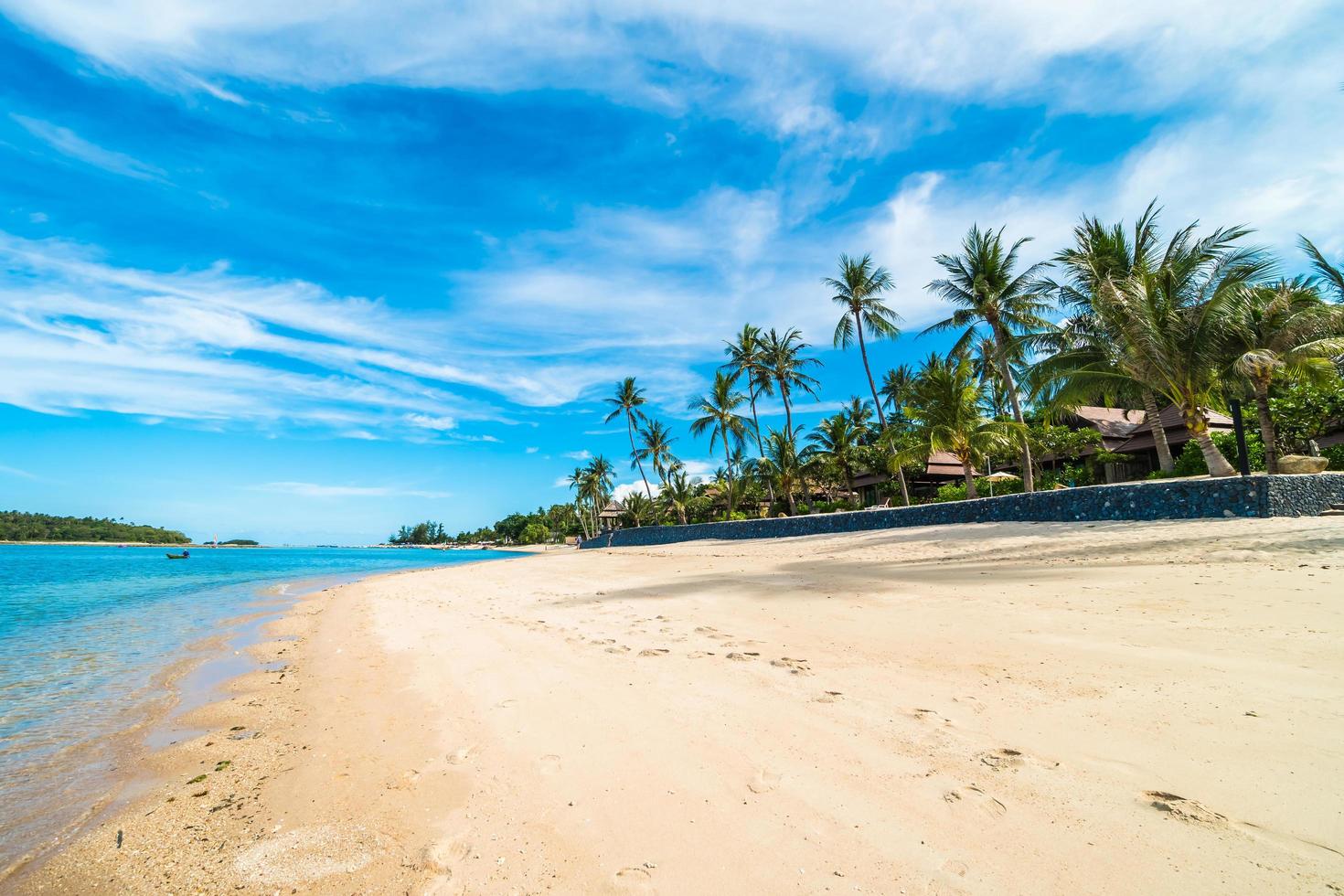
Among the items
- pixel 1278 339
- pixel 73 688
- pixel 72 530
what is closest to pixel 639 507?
pixel 1278 339

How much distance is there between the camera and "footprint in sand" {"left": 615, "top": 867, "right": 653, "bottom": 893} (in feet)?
7.06

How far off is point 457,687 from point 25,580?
3521cm

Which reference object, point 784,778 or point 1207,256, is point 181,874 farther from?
point 1207,256

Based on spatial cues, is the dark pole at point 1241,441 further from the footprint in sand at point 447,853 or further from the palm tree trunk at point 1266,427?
the footprint in sand at point 447,853

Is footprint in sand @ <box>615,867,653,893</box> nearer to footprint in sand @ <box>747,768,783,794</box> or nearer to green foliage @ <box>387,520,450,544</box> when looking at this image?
footprint in sand @ <box>747,768,783,794</box>

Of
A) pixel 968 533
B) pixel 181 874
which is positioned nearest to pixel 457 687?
pixel 181 874

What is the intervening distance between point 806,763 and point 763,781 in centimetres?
29

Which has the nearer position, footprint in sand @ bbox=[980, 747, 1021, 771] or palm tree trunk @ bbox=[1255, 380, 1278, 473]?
footprint in sand @ bbox=[980, 747, 1021, 771]

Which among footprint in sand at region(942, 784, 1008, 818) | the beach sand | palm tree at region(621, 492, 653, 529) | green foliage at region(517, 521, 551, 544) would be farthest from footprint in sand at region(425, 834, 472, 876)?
green foliage at region(517, 521, 551, 544)

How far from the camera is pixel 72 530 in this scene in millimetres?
127062

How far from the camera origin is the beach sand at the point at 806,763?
7.13 ft

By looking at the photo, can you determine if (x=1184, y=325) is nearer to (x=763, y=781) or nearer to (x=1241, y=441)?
(x=1241, y=441)

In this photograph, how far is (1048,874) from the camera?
78.2 inches

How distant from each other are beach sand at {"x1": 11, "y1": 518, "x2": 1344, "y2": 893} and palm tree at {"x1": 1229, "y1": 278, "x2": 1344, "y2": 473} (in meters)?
11.1
